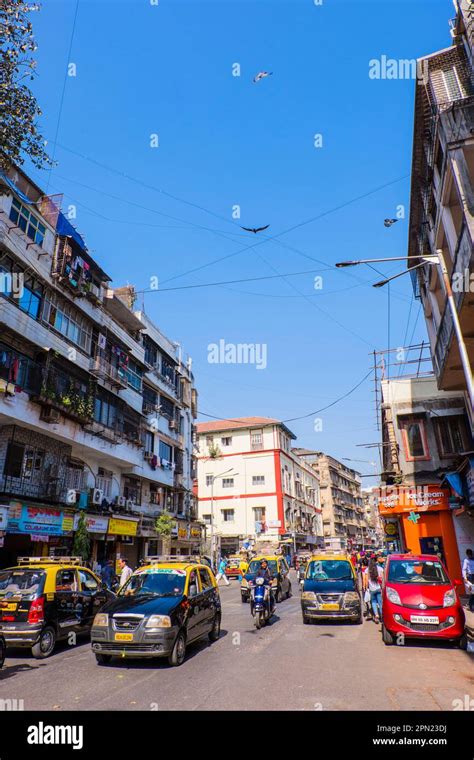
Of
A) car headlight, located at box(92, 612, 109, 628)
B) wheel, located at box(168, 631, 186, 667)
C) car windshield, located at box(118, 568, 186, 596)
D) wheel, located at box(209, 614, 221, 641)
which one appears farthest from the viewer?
wheel, located at box(209, 614, 221, 641)

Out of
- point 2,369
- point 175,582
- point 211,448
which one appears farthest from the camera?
point 211,448

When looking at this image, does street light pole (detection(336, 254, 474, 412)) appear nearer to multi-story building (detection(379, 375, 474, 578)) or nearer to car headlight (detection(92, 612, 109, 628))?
car headlight (detection(92, 612, 109, 628))

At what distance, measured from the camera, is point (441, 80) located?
47.5 ft

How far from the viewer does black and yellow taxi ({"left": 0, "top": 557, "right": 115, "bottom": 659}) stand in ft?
31.8

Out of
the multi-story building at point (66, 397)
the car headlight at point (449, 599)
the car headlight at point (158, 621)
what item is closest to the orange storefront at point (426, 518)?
the car headlight at point (449, 599)

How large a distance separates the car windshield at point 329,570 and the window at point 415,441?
11343 millimetres

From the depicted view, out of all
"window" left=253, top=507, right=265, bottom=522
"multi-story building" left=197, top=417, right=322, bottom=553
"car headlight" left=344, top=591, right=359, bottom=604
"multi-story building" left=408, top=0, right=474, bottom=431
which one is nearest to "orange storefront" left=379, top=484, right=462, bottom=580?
"multi-story building" left=408, top=0, right=474, bottom=431

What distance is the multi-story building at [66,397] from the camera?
60.2ft

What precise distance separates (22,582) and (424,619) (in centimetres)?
872

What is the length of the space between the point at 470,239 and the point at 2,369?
16.2 meters

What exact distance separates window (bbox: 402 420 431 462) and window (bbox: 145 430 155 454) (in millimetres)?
16809

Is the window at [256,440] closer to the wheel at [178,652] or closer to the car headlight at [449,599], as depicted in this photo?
the car headlight at [449,599]

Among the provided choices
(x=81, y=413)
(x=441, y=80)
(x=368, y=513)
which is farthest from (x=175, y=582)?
(x=368, y=513)

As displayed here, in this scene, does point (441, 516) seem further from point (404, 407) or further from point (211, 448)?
point (211, 448)
